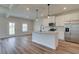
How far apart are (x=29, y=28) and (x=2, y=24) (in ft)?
10.9

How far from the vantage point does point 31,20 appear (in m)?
7.06

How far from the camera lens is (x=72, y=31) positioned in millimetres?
6395

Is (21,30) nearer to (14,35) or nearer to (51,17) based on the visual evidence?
(14,35)

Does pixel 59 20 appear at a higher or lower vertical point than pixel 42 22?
higher

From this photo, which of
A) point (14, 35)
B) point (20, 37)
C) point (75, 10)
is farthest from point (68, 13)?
point (14, 35)

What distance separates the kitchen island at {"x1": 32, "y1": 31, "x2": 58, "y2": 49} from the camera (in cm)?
481

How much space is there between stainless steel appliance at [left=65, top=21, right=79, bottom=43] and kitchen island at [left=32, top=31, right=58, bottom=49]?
181cm

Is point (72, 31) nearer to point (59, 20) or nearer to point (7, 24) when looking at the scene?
point (59, 20)

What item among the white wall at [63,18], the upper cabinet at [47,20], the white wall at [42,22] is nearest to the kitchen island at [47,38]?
the white wall at [42,22]

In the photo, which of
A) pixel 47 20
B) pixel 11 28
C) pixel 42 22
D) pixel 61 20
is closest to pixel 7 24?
pixel 11 28

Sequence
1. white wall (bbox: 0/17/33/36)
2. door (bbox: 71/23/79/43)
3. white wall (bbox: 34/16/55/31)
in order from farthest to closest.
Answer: white wall (bbox: 0/17/33/36), white wall (bbox: 34/16/55/31), door (bbox: 71/23/79/43)

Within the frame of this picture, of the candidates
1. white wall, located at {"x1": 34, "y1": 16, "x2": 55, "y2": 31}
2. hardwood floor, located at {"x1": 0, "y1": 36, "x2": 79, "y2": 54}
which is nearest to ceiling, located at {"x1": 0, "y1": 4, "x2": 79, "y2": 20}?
white wall, located at {"x1": 34, "y1": 16, "x2": 55, "y2": 31}

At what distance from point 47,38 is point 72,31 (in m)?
2.30

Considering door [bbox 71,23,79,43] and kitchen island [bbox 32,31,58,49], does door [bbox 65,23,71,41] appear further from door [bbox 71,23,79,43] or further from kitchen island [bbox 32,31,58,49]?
kitchen island [bbox 32,31,58,49]
